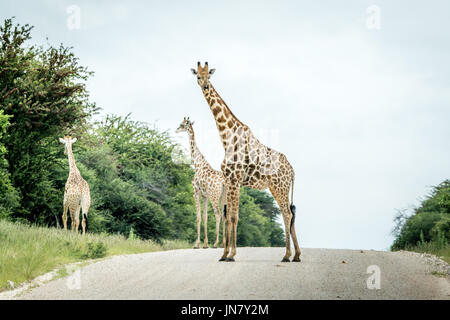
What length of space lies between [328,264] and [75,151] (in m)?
17.0

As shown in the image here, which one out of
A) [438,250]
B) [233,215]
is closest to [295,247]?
[233,215]

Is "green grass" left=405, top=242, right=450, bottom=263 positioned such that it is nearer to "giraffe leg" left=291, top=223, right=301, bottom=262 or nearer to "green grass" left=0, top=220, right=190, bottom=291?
"giraffe leg" left=291, top=223, right=301, bottom=262

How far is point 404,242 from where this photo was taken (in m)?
25.3

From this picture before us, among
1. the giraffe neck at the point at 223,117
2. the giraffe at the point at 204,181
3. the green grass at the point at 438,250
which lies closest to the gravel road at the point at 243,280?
the green grass at the point at 438,250

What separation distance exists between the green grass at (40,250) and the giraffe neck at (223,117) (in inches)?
187

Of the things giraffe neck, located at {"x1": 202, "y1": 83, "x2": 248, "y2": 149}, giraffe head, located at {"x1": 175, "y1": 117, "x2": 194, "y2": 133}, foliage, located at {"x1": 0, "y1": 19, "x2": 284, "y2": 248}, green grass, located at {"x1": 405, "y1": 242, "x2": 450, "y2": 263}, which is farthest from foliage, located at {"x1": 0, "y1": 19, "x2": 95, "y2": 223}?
green grass, located at {"x1": 405, "y1": 242, "x2": 450, "y2": 263}

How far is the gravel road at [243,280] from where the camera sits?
927 centimetres

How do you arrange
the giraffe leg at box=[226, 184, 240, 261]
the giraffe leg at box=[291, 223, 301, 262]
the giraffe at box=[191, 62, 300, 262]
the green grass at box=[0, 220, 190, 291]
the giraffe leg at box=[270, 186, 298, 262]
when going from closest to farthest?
the green grass at box=[0, 220, 190, 291]
the giraffe leg at box=[226, 184, 240, 261]
the giraffe leg at box=[291, 223, 301, 262]
the giraffe at box=[191, 62, 300, 262]
the giraffe leg at box=[270, 186, 298, 262]

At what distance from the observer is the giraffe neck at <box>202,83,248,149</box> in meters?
14.2

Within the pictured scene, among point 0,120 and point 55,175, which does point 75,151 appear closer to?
point 55,175

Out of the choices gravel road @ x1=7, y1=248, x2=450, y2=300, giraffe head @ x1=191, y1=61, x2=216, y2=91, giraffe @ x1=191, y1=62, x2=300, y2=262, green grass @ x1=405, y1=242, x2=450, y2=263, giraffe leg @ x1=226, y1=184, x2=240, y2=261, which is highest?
giraffe head @ x1=191, y1=61, x2=216, y2=91

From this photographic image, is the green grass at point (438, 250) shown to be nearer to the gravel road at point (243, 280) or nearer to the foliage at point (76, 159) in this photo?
the gravel road at point (243, 280)

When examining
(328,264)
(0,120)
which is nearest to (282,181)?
(328,264)
